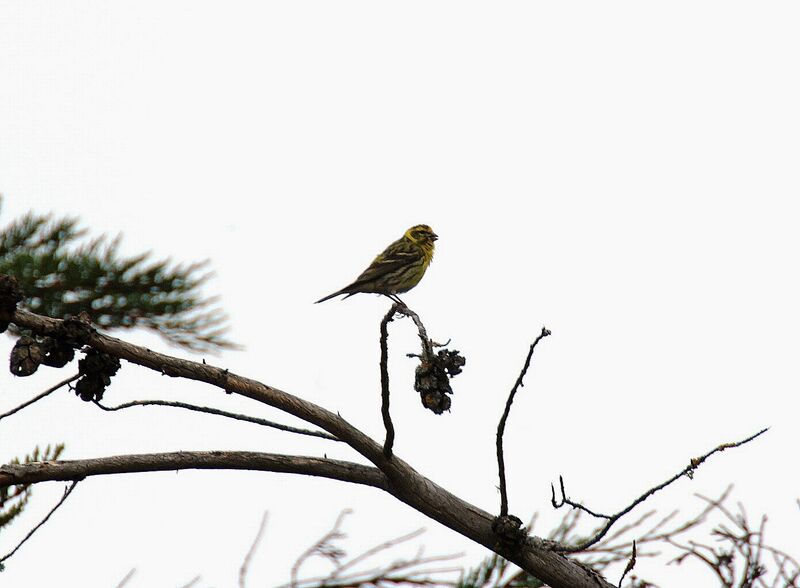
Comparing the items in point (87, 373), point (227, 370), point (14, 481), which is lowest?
point (14, 481)

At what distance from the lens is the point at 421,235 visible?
27.1 feet

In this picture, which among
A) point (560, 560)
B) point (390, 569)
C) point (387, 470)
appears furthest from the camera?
point (390, 569)

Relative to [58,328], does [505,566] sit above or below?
above

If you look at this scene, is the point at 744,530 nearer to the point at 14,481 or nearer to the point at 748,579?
the point at 748,579

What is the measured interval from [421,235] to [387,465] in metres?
5.36

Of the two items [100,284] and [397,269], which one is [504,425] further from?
[397,269]

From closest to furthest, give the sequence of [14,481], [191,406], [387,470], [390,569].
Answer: [14,481]
[191,406]
[387,470]
[390,569]

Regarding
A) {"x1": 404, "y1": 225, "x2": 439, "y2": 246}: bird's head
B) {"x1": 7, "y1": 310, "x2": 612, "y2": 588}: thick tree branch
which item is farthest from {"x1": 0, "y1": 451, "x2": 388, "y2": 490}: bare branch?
{"x1": 404, "y1": 225, "x2": 439, "y2": 246}: bird's head

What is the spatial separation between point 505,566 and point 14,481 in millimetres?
1847

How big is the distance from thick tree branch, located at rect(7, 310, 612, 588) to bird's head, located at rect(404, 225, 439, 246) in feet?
16.5

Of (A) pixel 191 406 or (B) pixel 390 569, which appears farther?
(B) pixel 390 569

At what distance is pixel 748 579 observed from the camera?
9.42ft

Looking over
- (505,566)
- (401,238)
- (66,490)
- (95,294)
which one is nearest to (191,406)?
(66,490)

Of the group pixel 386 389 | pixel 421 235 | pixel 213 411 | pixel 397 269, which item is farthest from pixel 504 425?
pixel 421 235
